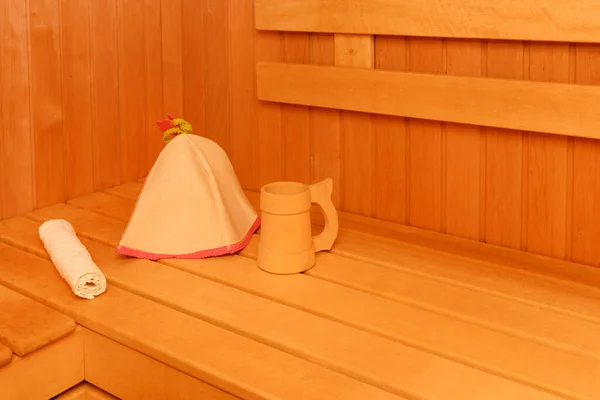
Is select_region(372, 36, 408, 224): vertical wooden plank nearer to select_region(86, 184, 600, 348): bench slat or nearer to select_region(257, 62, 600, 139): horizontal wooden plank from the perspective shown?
select_region(257, 62, 600, 139): horizontal wooden plank

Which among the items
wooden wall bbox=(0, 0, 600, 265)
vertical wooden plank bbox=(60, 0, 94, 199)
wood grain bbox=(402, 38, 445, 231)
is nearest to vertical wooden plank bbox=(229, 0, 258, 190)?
wooden wall bbox=(0, 0, 600, 265)

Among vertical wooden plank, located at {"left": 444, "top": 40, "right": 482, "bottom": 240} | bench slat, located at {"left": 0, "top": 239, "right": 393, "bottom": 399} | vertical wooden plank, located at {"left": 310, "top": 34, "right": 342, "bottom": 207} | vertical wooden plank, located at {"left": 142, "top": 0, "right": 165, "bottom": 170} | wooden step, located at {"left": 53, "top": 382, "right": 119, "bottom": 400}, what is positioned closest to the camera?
bench slat, located at {"left": 0, "top": 239, "right": 393, "bottom": 399}

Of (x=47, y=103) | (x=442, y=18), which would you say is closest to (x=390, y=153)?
(x=442, y=18)

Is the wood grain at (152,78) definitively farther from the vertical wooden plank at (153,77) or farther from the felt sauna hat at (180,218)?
the felt sauna hat at (180,218)

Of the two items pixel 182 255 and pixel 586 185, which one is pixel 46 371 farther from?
pixel 586 185

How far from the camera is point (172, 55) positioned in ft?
7.43

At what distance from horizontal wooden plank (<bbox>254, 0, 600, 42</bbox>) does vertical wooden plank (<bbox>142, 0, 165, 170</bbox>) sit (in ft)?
0.99

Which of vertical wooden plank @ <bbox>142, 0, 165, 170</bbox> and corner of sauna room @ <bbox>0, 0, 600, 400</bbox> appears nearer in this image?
corner of sauna room @ <bbox>0, 0, 600, 400</bbox>

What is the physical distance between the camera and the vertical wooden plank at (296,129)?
2029 mm

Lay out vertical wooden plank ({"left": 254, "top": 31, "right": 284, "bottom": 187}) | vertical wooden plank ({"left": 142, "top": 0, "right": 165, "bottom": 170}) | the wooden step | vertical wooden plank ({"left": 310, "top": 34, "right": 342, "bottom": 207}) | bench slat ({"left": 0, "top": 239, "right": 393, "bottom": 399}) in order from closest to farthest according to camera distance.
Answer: bench slat ({"left": 0, "top": 239, "right": 393, "bottom": 399}) < the wooden step < vertical wooden plank ({"left": 310, "top": 34, "right": 342, "bottom": 207}) < vertical wooden plank ({"left": 254, "top": 31, "right": 284, "bottom": 187}) < vertical wooden plank ({"left": 142, "top": 0, "right": 165, "bottom": 170})

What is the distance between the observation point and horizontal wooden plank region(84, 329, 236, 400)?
1.32m

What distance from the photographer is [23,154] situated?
6.48ft

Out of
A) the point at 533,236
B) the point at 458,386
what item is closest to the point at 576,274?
the point at 533,236

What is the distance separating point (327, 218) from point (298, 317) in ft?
1.06
